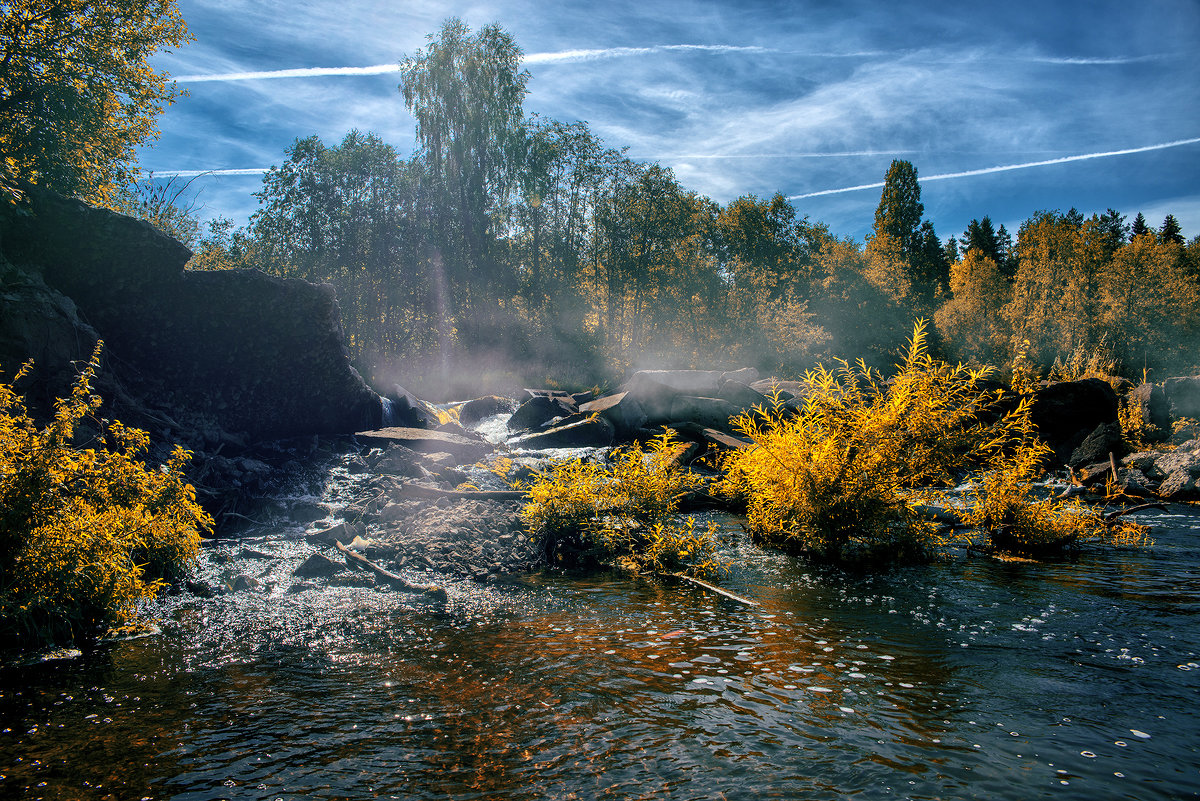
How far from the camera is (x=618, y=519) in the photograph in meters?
10.2

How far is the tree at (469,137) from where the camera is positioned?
47.0 m

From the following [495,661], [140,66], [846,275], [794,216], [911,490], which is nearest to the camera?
[495,661]

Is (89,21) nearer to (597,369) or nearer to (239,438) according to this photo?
(239,438)

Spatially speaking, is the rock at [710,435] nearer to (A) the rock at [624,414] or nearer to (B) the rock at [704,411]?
(B) the rock at [704,411]

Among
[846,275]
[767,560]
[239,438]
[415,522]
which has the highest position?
[846,275]

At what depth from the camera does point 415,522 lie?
1069 centimetres

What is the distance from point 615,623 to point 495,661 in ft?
5.57

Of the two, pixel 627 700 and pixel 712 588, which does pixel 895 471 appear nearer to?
pixel 712 588

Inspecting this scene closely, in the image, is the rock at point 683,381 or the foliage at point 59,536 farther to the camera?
the rock at point 683,381

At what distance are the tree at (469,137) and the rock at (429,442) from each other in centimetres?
3576

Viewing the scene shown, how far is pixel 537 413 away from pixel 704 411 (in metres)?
8.76

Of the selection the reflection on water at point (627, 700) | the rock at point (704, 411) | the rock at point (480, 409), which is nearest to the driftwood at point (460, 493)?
the reflection on water at point (627, 700)

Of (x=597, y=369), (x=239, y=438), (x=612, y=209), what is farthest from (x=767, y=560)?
(x=612, y=209)

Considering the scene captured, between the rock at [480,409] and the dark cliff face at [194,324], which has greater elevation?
the dark cliff face at [194,324]
